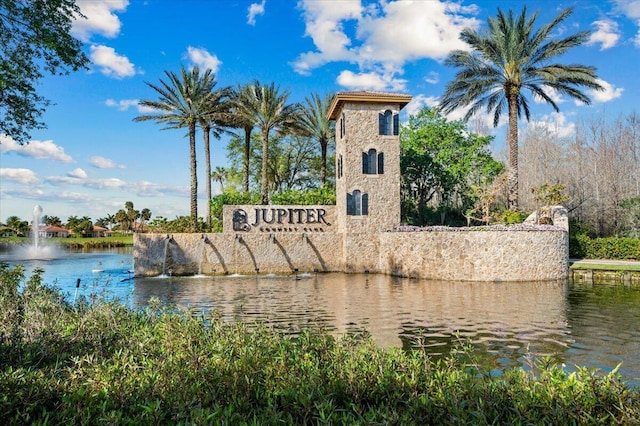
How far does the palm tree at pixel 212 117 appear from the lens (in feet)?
106

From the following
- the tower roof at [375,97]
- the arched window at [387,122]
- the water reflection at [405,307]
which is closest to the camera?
the water reflection at [405,307]

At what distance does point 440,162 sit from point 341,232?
1318 centimetres

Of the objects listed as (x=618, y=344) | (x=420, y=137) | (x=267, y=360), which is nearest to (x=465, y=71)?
(x=420, y=137)

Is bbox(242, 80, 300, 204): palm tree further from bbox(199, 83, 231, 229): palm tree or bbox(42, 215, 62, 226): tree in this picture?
bbox(42, 215, 62, 226): tree

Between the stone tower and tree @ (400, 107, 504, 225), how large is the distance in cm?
768

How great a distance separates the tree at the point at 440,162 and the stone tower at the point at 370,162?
7.68 m

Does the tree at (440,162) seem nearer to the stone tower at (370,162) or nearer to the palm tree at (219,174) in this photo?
the stone tower at (370,162)

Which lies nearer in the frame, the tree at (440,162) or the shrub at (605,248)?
the shrub at (605,248)

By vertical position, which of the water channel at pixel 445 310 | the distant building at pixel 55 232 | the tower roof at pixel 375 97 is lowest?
the water channel at pixel 445 310

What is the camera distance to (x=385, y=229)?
2728cm

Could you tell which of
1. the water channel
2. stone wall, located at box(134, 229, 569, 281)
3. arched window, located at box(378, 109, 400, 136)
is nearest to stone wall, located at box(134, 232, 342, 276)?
stone wall, located at box(134, 229, 569, 281)

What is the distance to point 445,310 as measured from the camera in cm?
1392

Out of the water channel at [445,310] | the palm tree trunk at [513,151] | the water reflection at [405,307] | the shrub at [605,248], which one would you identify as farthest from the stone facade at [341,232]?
the shrub at [605,248]

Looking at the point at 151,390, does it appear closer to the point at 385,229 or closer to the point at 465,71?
the point at 385,229
